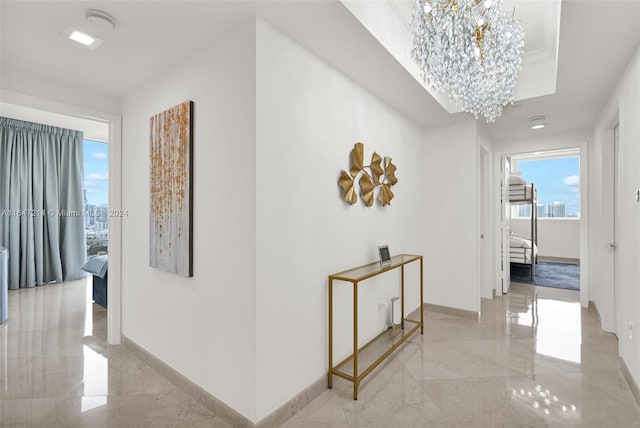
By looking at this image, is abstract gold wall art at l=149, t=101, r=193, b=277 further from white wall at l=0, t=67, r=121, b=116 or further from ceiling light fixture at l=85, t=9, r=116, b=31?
white wall at l=0, t=67, r=121, b=116

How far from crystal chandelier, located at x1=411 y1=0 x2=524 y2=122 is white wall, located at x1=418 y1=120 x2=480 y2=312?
162 centimetres

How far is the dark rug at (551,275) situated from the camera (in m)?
5.30

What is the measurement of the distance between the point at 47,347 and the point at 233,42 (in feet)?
10.2

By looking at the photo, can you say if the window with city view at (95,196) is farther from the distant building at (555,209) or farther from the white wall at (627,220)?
the distant building at (555,209)

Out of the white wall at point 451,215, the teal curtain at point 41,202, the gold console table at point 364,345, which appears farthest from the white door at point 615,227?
the teal curtain at point 41,202

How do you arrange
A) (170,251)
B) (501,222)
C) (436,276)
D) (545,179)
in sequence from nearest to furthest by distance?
(170,251)
(436,276)
(501,222)
(545,179)

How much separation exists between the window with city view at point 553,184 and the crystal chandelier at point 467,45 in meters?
7.39

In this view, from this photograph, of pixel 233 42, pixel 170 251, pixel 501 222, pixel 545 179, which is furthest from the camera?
pixel 545 179

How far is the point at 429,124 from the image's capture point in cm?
379

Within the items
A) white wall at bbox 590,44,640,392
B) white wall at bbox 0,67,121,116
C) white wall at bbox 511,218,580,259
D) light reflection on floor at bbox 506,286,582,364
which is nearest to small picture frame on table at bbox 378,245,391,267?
light reflection on floor at bbox 506,286,582,364

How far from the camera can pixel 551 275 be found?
5.99m

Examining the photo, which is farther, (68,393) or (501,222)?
(501,222)

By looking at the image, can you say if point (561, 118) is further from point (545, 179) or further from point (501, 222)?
point (545, 179)

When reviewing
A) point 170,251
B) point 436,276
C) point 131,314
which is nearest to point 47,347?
point 131,314
